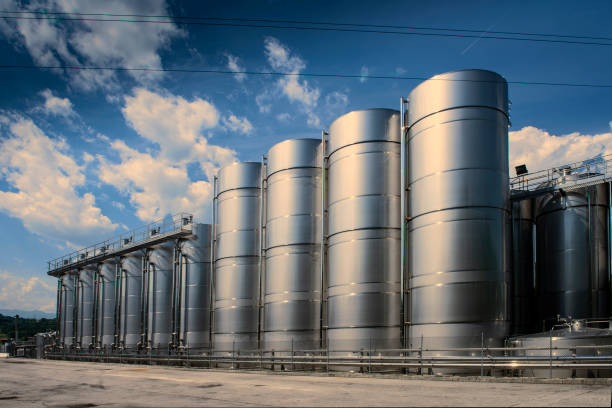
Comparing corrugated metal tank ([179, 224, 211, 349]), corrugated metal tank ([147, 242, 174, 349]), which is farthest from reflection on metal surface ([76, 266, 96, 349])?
corrugated metal tank ([179, 224, 211, 349])

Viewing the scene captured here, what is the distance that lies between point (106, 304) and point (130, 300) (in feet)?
19.3

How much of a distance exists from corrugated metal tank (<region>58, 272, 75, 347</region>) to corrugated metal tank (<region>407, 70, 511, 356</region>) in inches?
1903

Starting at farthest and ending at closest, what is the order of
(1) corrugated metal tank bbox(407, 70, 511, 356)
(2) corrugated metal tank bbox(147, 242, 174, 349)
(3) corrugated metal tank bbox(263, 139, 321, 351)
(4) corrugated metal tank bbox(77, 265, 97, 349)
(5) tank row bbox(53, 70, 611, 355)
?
(4) corrugated metal tank bbox(77, 265, 97, 349) → (2) corrugated metal tank bbox(147, 242, 174, 349) → (3) corrugated metal tank bbox(263, 139, 321, 351) → (5) tank row bbox(53, 70, 611, 355) → (1) corrugated metal tank bbox(407, 70, 511, 356)

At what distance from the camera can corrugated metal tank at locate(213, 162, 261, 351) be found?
1399 inches

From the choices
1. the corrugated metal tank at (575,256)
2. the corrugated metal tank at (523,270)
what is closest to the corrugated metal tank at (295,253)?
the corrugated metal tank at (523,270)

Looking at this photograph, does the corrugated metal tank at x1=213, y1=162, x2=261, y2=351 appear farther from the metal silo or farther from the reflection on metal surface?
the reflection on metal surface

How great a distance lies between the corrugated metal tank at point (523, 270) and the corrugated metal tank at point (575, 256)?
1.15 meters

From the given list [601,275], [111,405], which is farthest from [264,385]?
[601,275]

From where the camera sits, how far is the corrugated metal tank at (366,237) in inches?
1046

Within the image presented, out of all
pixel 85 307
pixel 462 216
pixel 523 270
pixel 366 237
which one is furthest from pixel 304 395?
pixel 85 307

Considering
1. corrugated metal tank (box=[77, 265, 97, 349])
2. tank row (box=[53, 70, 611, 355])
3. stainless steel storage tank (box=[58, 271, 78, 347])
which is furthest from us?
stainless steel storage tank (box=[58, 271, 78, 347])

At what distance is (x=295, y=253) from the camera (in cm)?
3206

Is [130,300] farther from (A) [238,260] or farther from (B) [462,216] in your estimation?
(B) [462,216]

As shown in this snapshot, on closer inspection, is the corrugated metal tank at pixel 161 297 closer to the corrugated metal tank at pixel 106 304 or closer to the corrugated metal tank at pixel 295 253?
the corrugated metal tank at pixel 106 304
